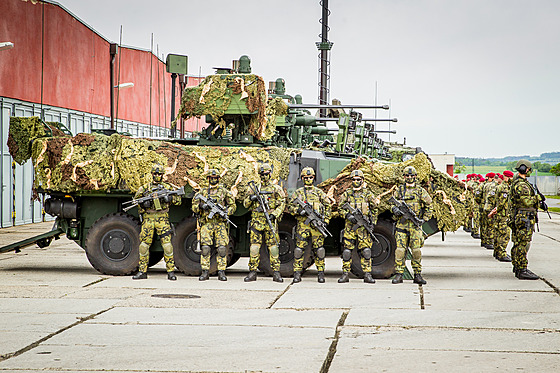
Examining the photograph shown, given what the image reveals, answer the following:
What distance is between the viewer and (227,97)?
48.6 ft

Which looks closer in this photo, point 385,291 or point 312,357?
point 312,357

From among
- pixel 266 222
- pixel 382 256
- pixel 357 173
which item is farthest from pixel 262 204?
pixel 382 256

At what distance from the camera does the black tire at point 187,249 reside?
13219mm

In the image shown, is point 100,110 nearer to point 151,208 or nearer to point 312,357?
point 151,208

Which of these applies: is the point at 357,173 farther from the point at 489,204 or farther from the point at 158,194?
the point at 489,204

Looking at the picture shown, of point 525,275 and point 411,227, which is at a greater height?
point 411,227

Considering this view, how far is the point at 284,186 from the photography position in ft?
43.4

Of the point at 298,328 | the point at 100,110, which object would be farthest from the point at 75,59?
the point at 298,328

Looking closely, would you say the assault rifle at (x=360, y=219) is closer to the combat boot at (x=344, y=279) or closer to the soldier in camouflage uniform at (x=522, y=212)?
the combat boot at (x=344, y=279)

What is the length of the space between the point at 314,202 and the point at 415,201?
5.36 feet

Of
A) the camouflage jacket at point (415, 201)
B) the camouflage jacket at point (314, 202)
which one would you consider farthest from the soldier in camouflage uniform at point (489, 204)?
the camouflage jacket at point (314, 202)

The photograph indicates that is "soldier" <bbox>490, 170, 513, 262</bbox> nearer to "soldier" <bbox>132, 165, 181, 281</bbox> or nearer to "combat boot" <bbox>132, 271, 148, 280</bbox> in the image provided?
"soldier" <bbox>132, 165, 181, 281</bbox>

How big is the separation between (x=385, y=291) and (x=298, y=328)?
3203 millimetres

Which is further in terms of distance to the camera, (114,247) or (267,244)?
(114,247)
